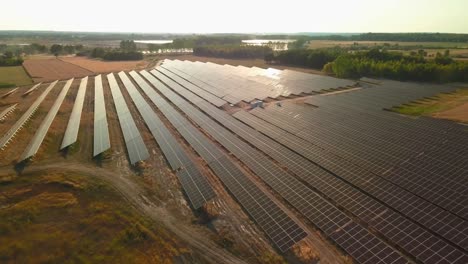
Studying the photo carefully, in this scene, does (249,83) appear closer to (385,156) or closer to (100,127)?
(100,127)

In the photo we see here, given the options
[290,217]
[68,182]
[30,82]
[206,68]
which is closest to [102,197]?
[68,182]

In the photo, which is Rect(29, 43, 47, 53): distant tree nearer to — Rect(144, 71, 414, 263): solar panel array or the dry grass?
Rect(144, 71, 414, 263): solar panel array

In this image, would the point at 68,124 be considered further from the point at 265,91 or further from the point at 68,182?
the point at 265,91

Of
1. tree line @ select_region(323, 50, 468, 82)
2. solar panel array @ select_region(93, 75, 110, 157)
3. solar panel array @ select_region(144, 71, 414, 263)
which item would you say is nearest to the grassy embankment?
solar panel array @ select_region(93, 75, 110, 157)

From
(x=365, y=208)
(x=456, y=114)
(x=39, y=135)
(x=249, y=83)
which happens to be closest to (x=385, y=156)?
(x=365, y=208)

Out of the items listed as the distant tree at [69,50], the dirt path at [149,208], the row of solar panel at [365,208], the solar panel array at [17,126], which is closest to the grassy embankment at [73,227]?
the dirt path at [149,208]
